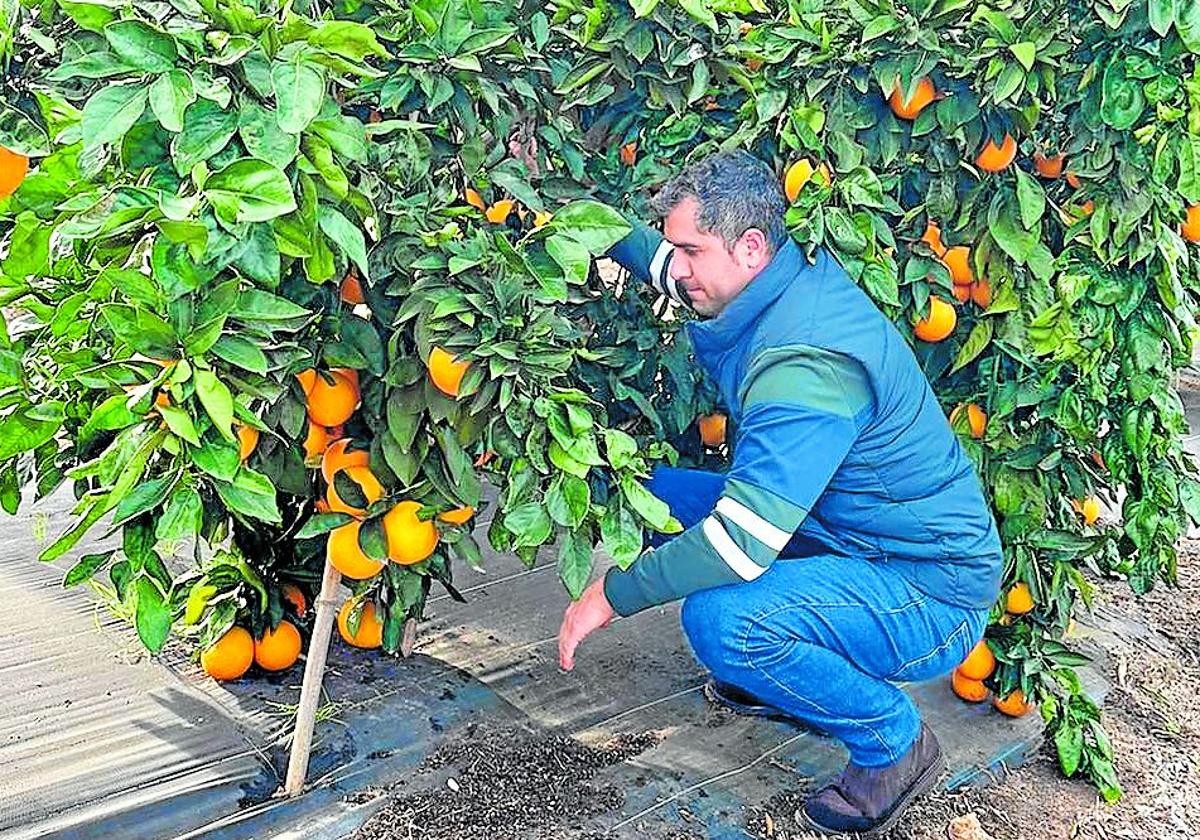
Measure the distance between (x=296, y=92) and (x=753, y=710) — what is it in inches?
65.4

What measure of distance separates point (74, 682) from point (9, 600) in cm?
40

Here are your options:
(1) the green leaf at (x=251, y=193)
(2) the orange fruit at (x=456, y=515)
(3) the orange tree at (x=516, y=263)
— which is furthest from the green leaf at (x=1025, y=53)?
(1) the green leaf at (x=251, y=193)

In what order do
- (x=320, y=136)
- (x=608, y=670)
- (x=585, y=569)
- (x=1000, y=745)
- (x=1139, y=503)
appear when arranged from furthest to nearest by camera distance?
(x=608, y=670) < (x=1000, y=745) < (x=1139, y=503) < (x=585, y=569) < (x=320, y=136)

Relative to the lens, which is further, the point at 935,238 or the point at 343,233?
the point at 935,238

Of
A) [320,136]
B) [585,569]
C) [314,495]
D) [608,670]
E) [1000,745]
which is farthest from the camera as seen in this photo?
[608,670]

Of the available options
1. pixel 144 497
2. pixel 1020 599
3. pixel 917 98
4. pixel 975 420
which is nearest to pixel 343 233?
pixel 144 497

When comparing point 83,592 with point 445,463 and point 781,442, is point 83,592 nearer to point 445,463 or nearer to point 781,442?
point 445,463

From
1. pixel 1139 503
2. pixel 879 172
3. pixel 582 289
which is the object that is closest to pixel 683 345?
pixel 582 289

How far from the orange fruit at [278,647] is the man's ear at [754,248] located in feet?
3.79

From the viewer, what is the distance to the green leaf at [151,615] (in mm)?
1379

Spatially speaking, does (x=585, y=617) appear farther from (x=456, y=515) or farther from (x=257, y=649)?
(x=257, y=649)

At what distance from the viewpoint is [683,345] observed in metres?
2.31

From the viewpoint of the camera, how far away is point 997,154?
2127mm

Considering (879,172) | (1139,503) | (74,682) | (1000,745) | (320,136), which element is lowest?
(1000,745)
